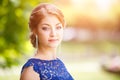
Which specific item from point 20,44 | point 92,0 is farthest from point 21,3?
point 92,0

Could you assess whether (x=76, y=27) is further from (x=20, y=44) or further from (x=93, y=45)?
(x=20, y=44)

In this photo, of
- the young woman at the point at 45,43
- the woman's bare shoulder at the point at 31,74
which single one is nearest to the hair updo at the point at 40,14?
the young woman at the point at 45,43

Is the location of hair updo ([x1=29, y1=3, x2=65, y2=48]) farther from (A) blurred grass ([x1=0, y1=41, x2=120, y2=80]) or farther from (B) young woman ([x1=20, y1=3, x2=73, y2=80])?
(A) blurred grass ([x1=0, y1=41, x2=120, y2=80])

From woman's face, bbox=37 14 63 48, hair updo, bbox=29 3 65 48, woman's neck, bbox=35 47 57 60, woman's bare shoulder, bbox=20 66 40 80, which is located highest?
hair updo, bbox=29 3 65 48

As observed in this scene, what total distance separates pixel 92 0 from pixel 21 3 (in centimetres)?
31

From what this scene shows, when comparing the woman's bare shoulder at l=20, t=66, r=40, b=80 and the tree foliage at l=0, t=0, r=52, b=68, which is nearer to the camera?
the woman's bare shoulder at l=20, t=66, r=40, b=80

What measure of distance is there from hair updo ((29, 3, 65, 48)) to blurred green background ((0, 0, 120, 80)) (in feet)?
0.31

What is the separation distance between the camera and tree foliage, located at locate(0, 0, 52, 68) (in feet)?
5.10

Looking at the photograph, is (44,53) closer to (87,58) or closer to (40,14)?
(40,14)

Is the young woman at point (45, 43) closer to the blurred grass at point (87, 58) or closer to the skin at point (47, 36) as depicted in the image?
the skin at point (47, 36)

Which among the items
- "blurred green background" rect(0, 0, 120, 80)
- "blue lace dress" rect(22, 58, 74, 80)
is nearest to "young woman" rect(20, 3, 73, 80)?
"blue lace dress" rect(22, 58, 74, 80)

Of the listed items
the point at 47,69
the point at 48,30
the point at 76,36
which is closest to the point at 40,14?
the point at 48,30

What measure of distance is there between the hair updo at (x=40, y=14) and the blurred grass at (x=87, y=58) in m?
0.19

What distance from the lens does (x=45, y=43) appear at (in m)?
1.38
